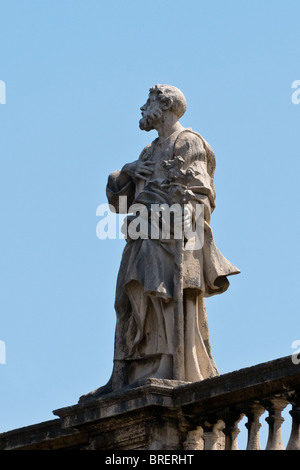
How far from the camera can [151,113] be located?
1817 centimetres

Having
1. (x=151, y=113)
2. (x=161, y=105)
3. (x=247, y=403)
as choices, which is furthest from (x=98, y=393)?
(x=161, y=105)

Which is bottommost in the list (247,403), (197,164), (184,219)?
(247,403)

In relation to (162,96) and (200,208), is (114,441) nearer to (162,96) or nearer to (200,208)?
(200,208)

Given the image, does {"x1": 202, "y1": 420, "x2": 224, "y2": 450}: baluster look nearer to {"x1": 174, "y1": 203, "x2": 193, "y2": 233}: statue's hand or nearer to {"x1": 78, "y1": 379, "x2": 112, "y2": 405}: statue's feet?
{"x1": 78, "y1": 379, "x2": 112, "y2": 405}: statue's feet

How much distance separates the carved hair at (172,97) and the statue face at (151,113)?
68 millimetres

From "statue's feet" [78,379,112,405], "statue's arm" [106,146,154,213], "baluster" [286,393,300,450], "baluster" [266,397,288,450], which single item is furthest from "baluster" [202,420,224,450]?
"statue's arm" [106,146,154,213]

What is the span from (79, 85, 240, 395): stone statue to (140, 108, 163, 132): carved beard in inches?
0.5

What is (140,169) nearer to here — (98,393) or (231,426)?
(98,393)

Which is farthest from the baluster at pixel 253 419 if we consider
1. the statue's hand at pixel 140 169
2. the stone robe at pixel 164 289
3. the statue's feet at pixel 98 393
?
the statue's hand at pixel 140 169

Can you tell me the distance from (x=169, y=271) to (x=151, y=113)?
2.02 m

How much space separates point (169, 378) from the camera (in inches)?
661

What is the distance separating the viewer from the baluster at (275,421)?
591 inches

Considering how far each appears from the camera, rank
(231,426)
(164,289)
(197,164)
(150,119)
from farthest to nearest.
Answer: (150,119), (197,164), (164,289), (231,426)

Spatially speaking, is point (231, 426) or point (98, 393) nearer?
point (231, 426)
